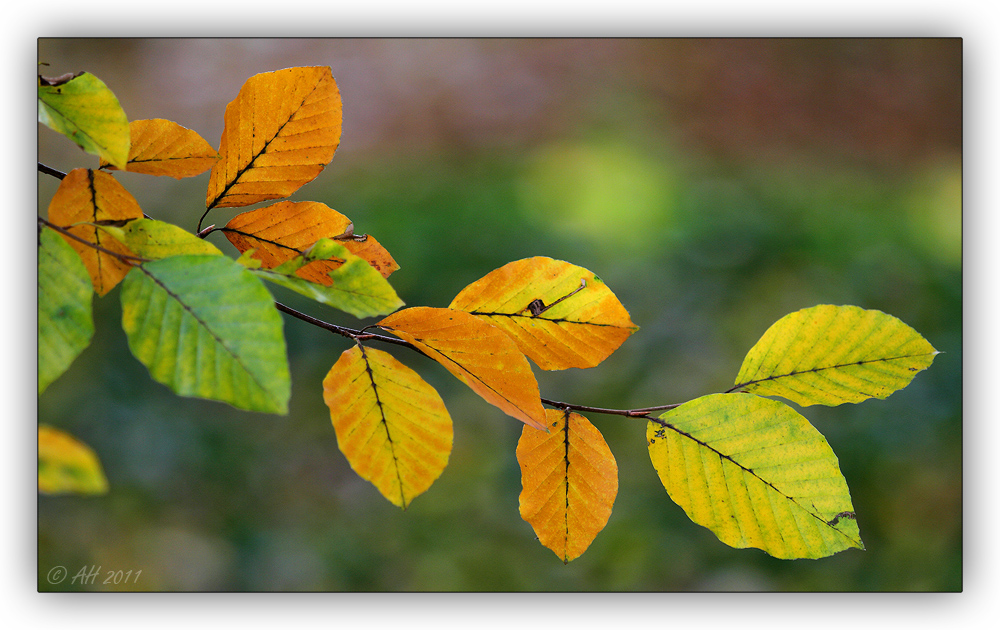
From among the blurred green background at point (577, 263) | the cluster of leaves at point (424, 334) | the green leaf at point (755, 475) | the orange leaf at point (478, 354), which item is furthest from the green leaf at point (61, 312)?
the blurred green background at point (577, 263)

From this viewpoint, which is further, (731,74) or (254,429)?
(731,74)

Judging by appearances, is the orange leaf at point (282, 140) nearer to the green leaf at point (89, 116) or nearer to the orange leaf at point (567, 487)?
the green leaf at point (89, 116)

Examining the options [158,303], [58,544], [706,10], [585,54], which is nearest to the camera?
[158,303]

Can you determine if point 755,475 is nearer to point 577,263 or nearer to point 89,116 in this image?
point 89,116

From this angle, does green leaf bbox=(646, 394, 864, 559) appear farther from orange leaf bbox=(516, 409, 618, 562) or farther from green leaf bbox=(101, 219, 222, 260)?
green leaf bbox=(101, 219, 222, 260)

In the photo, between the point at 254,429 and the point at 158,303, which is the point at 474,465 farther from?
the point at 158,303

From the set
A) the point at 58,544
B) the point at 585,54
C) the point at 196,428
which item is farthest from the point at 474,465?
the point at 585,54

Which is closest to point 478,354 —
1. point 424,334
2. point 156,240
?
point 424,334
